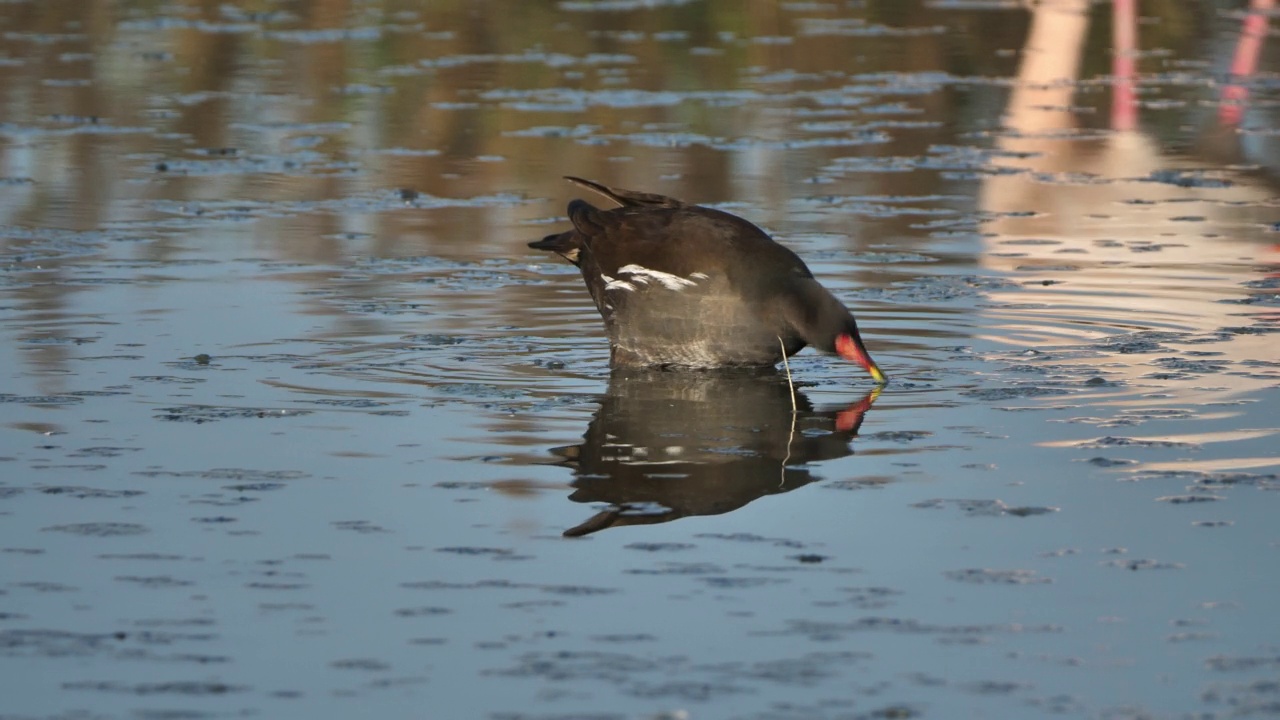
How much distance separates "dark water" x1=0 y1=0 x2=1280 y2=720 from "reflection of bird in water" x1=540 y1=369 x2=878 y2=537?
3 cm

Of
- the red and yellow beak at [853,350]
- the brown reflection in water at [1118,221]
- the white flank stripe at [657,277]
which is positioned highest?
the white flank stripe at [657,277]

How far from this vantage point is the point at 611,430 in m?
7.58

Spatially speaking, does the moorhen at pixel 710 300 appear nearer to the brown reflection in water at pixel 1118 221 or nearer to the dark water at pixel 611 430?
the dark water at pixel 611 430

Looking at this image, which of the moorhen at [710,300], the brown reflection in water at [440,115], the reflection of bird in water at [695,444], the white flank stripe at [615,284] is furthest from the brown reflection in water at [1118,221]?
the white flank stripe at [615,284]

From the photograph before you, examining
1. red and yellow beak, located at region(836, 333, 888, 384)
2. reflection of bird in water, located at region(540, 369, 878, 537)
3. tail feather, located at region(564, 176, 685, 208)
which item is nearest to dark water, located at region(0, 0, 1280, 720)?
reflection of bird in water, located at region(540, 369, 878, 537)

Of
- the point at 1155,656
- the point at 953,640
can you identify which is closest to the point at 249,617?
the point at 953,640

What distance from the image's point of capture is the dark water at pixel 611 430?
5031 millimetres

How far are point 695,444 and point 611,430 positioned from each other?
0.40 m

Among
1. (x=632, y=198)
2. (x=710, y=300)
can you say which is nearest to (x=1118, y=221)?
(x=632, y=198)

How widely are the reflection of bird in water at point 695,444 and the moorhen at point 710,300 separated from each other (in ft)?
0.45

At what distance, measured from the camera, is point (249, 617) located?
5355 millimetres

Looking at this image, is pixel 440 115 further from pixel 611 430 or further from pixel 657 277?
pixel 611 430

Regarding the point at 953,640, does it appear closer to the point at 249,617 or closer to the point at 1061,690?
the point at 1061,690

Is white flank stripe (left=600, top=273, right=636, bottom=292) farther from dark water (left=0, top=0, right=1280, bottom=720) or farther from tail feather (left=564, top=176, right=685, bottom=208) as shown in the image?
tail feather (left=564, top=176, right=685, bottom=208)
